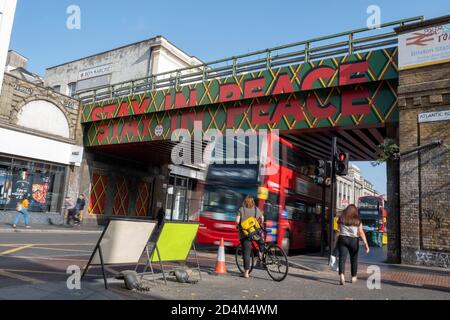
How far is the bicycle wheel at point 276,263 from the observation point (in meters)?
7.74

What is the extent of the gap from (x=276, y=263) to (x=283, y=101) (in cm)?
935

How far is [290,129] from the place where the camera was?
1562 centimetres

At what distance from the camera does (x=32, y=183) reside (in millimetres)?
22484

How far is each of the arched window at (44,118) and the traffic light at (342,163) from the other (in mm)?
18322

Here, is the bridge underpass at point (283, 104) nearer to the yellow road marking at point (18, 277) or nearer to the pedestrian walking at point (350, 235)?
the pedestrian walking at point (350, 235)

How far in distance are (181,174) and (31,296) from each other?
2181 cm

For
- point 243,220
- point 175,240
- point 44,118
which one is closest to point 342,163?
point 243,220

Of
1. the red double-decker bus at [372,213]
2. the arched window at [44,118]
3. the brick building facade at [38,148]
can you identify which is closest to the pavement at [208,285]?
the brick building facade at [38,148]

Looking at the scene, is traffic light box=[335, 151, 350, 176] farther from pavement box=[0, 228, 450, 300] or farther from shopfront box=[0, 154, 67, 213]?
shopfront box=[0, 154, 67, 213]

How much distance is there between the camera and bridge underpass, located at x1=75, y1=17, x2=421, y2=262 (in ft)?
44.8

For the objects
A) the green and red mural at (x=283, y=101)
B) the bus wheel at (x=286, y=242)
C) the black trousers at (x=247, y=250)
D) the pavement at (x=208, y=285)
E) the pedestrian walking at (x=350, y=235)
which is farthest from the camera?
the bus wheel at (x=286, y=242)

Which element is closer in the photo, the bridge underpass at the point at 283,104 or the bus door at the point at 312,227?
the bridge underpass at the point at 283,104

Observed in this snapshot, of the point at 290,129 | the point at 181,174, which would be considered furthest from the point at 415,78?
the point at 181,174

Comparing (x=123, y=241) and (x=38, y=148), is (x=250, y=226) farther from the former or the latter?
(x=38, y=148)
